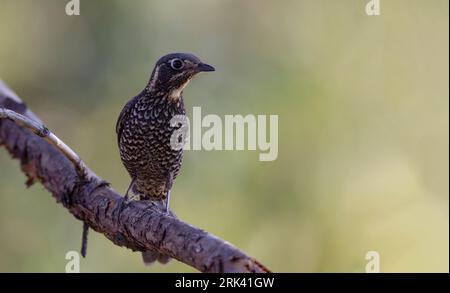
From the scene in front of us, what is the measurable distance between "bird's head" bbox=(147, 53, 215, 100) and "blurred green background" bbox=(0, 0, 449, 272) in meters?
2.89

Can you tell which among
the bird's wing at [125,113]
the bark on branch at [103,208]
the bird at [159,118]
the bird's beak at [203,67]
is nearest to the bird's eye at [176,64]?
the bird at [159,118]

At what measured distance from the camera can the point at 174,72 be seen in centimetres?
611

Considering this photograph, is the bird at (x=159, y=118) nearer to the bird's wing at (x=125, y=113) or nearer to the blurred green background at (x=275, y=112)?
the bird's wing at (x=125, y=113)

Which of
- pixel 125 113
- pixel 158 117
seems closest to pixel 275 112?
pixel 125 113

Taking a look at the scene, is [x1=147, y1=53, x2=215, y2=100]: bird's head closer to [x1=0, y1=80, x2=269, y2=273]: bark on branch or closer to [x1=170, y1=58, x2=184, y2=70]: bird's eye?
[x1=170, y1=58, x2=184, y2=70]: bird's eye

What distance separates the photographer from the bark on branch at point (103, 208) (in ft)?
13.2

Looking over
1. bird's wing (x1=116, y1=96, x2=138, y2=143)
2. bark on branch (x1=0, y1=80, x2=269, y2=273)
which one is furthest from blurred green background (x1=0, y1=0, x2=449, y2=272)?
bark on branch (x1=0, y1=80, x2=269, y2=273)

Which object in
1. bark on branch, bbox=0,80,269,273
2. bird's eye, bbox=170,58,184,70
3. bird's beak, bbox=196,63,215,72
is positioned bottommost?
bark on branch, bbox=0,80,269,273

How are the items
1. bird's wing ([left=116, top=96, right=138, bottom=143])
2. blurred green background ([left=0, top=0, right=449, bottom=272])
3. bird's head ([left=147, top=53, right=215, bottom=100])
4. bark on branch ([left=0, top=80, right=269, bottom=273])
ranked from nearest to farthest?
1. bark on branch ([left=0, top=80, right=269, bottom=273])
2. bird's head ([left=147, top=53, right=215, bottom=100])
3. bird's wing ([left=116, top=96, right=138, bottom=143])
4. blurred green background ([left=0, top=0, right=449, bottom=272])

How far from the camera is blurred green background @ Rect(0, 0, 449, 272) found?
28.8 ft

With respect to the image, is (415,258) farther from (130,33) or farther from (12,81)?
(12,81)

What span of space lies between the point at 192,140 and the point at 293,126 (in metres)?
1.53

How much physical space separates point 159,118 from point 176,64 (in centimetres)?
52
